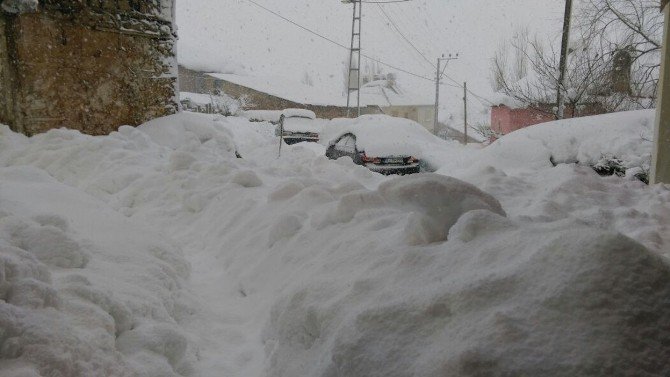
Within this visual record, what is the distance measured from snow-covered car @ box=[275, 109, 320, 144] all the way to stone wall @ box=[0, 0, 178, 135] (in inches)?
498

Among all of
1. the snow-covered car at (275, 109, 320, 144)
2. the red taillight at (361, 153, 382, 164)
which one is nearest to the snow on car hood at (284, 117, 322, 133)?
the snow-covered car at (275, 109, 320, 144)

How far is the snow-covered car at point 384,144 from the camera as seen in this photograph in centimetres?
1334

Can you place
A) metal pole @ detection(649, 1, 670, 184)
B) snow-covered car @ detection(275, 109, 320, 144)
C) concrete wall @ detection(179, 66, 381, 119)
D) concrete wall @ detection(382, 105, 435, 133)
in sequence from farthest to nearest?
concrete wall @ detection(382, 105, 435, 133), concrete wall @ detection(179, 66, 381, 119), snow-covered car @ detection(275, 109, 320, 144), metal pole @ detection(649, 1, 670, 184)

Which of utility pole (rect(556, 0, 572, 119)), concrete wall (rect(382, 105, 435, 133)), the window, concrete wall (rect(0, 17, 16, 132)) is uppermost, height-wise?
concrete wall (rect(382, 105, 435, 133))

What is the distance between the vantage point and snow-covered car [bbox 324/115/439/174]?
43.8 feet

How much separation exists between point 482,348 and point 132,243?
2.60 meters

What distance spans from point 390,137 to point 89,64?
24.6 feet

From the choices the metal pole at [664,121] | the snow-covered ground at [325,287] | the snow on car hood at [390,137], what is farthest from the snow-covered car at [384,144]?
the snow-covered ground at [325,287]

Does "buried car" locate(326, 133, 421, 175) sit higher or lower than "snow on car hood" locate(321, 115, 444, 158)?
lower

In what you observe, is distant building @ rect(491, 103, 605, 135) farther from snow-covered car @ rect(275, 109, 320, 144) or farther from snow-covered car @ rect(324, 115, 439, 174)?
snow-covered car @ rect(275, 109, 320, 144)

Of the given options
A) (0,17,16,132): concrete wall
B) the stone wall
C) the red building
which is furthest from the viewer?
the red building

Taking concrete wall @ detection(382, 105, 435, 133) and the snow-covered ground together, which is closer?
the snow-covered ground

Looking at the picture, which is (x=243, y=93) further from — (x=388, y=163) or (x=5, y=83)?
(x=5, y=83)

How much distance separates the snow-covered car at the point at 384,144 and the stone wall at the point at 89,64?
17.8 feet
